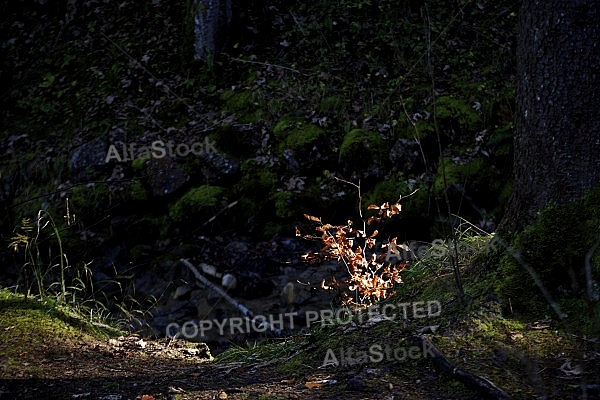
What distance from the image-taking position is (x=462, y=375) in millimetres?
2816

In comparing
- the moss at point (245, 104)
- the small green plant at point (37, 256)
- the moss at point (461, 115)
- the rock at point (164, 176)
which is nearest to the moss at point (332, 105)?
the moss at point (245, 104)

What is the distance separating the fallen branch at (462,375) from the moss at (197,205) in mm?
4552

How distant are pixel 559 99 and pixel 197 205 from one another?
495 centimetres

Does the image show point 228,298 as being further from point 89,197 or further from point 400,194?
point 89,197

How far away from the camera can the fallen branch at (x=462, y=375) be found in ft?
8.57

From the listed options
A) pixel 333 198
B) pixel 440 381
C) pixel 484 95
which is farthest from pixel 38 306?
pixel 484 95

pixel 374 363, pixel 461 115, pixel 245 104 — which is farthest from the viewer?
pixel 245 104

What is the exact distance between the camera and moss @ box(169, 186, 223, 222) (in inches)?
292

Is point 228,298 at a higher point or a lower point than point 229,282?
lower

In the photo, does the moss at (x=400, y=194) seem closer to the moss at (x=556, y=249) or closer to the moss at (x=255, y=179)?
the moss at (x=255, y=179)

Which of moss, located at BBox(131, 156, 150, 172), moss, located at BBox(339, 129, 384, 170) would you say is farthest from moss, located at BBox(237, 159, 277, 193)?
moss, located at BBox(131, 156, 150, 172)

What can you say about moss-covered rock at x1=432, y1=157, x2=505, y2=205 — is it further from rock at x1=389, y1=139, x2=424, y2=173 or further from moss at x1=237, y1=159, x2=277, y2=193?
moss at x1=237, y1=159, x2=277, y2=193

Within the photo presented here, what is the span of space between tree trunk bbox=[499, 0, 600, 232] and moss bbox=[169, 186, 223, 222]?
4563 millimetres

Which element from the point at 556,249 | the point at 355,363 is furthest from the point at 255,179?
the point at 556,249
